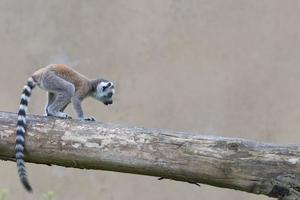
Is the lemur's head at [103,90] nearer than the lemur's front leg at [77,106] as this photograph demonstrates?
No

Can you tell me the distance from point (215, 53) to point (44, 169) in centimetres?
204

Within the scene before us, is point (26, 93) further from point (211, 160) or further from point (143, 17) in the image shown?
point (143, 17)

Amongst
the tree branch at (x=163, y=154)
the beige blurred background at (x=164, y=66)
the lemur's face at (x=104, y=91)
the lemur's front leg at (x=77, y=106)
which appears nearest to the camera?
the tree branch at (x=163, y=154)

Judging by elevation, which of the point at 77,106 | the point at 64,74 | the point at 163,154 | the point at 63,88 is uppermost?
the point at 64,74

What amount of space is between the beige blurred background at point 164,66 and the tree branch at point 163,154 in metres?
3.33

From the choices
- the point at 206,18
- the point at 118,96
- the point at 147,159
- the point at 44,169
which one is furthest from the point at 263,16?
the point at 147,159

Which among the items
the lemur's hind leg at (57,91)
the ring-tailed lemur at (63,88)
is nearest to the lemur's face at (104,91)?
the ring-tailed lemur at (63,88)

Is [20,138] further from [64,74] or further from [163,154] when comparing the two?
[64,74]

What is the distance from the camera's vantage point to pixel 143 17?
7.62 m

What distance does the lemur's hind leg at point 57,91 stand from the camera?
5.32 m

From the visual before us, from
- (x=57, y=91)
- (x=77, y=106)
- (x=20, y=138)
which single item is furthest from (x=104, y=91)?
(x=20, y=138)

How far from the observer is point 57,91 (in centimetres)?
537

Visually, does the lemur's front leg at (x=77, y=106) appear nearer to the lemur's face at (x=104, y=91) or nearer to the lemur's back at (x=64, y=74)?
the lemur's back at (x=64, y=74)

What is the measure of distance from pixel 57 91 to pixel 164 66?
7.66 ft
